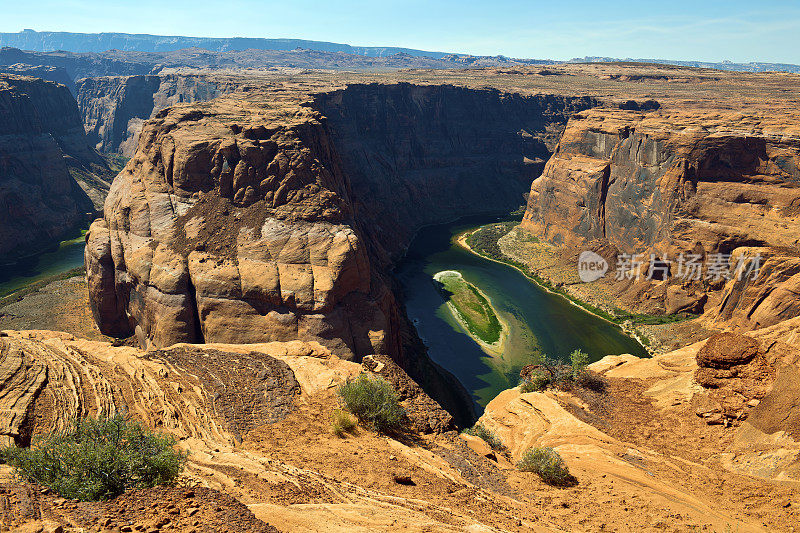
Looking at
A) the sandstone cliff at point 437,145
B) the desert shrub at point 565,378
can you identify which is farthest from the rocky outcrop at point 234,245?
the sandstone cliff at point 437,145

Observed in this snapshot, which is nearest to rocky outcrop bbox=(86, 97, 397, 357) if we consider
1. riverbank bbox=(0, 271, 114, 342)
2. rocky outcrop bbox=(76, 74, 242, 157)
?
riverbank bbox=(0, 271, 114, 342)

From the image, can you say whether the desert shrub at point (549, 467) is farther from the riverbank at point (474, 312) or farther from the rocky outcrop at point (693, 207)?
the rocky outcrop at point (693, 207)

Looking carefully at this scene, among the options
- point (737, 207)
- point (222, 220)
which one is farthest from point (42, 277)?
point (737, 207)

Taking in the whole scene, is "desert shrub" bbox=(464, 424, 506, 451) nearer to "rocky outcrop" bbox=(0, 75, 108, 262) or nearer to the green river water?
the green river water

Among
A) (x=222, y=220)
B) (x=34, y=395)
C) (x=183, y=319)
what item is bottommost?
(x=183, y=319)

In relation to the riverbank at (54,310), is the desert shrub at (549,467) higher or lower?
higher

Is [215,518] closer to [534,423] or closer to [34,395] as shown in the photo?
[34,395]

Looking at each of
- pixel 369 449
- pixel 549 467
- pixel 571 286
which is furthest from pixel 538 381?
pixel 571 286
